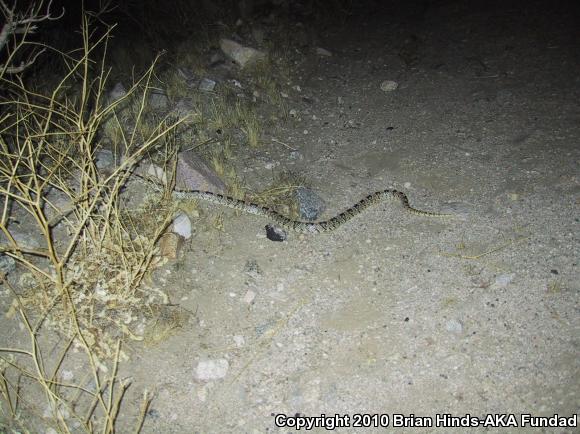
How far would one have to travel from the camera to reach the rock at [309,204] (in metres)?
6.05

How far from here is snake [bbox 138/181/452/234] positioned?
231 inches

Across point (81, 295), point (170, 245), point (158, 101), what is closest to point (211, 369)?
point (81, 295)

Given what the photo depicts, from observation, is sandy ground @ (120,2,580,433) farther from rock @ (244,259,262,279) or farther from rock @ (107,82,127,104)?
rock @ (107,82,127,104)

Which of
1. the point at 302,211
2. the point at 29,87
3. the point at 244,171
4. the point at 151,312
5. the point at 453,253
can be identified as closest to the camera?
the point at 151,312

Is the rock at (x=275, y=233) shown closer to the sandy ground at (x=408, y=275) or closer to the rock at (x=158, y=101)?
the sandy ground at (x=408, y=275)

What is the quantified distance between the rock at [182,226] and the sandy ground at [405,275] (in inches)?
7.3

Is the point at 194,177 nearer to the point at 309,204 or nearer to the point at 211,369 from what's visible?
the point at 309,204

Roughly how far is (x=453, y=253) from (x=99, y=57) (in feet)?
24.1

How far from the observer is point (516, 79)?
8.12 meters

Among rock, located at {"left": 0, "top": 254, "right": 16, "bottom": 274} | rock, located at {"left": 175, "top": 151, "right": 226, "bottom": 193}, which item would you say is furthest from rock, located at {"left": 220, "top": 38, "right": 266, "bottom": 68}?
rock, located at {"left": 0, "top": 254, "right": 16, "bottom": 274}

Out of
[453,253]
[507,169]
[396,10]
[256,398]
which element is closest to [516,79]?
[507,169]

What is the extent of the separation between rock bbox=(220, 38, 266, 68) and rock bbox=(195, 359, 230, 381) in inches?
242

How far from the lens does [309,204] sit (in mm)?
6094

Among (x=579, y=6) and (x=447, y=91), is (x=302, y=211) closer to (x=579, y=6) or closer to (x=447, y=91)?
(x=447, y=91)
